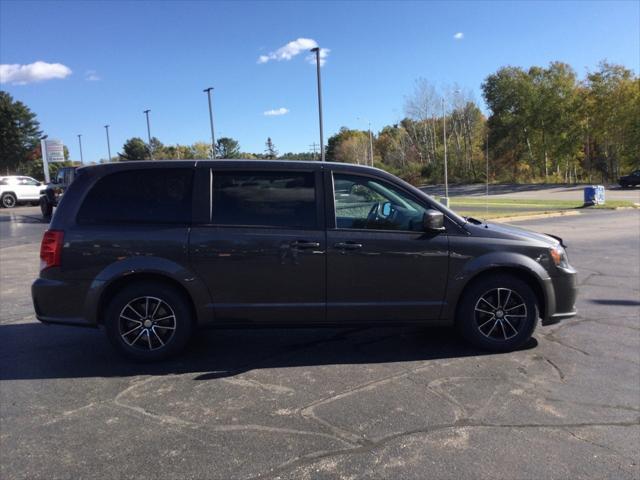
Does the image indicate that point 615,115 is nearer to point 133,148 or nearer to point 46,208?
point 46,208

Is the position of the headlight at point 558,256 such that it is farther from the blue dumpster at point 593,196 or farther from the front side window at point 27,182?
the front side window at point 27,182

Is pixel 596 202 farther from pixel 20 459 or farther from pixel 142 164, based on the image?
pixel 20 459

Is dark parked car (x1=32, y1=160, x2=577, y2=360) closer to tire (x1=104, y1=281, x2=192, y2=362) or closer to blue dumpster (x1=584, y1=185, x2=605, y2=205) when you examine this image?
tire (x1=104, y1=281, x2=192, y2=362)

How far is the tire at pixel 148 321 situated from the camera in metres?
4.62

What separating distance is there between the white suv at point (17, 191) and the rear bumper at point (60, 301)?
3214cm

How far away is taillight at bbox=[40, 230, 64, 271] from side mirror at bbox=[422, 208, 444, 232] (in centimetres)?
321

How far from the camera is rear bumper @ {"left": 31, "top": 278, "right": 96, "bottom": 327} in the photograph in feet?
15.0

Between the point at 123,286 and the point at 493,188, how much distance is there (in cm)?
5005

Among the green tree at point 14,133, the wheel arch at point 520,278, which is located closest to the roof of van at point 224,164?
the wheel arch at point 520,278

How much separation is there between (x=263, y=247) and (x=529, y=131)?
55.3 m

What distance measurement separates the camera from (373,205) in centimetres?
484

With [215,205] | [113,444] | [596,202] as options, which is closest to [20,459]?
[113,444]

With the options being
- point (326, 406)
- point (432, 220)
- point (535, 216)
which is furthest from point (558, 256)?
point (535, 216)

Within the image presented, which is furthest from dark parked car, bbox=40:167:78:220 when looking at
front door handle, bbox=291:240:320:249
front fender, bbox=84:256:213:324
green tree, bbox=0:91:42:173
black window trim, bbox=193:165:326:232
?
green tree, bbox=0:91:42:173
